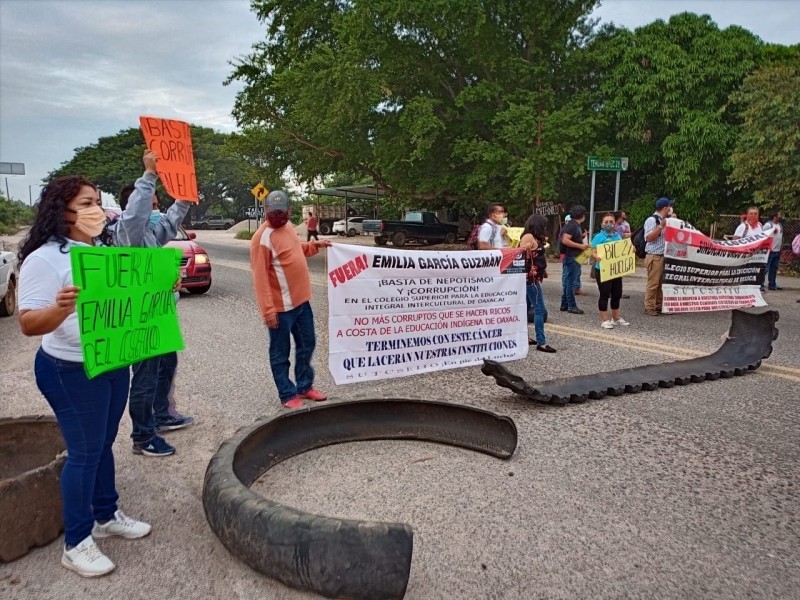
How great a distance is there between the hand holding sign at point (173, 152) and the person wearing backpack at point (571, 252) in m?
7.63

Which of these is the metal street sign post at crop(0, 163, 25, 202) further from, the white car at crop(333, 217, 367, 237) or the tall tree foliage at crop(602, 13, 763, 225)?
the tall tree foliage at crop(602, 13, 763, 225)

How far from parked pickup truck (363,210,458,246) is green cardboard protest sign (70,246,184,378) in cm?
2735

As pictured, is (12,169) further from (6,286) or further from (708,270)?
(708,270)

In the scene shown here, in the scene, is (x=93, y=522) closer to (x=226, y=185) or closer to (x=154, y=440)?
(x=154, y=440)

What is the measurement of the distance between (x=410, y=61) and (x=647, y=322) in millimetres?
16537

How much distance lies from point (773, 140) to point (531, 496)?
17915 millimetres

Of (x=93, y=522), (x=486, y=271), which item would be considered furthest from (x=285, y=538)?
(x=486, y=271)

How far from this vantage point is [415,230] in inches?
1257

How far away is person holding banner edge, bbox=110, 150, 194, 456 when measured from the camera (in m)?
3.62

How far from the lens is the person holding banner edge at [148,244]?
3.62 metres

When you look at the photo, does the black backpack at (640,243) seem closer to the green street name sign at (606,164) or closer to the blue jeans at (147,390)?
the green street name sign at (606,164)

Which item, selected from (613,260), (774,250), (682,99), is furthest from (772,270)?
(682,99)

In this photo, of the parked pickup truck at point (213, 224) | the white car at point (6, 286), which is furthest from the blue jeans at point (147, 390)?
the parked pickup truck at point (213, 224)

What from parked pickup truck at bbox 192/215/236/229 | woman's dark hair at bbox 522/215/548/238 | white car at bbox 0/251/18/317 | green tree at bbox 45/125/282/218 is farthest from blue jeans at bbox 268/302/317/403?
green tree at bbox 45/125/282/218
